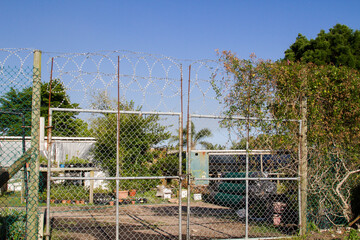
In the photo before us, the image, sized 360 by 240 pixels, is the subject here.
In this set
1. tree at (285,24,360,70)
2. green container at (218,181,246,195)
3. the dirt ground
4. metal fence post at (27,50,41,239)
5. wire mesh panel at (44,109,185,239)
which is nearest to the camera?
metal fence post at (27,50,41,239)

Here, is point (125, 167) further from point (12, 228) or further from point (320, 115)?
point (320, 115)

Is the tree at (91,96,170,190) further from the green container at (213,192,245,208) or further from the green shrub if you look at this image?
the green container at (213,192,245,208)

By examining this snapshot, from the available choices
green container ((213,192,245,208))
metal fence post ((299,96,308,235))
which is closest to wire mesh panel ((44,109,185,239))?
green container ((213,192,245,208))

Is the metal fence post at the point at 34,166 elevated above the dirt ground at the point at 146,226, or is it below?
above

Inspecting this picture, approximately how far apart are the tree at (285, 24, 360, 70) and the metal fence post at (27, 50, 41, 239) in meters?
16.8

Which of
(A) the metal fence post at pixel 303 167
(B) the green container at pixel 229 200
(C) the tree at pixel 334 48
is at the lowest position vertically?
(B) the green container at pixel 229 200

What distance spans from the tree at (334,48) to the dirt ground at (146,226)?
1283cm

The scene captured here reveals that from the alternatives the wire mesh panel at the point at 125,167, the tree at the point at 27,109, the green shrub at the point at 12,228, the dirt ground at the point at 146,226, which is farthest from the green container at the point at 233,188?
the green shrub at the point at 12,228

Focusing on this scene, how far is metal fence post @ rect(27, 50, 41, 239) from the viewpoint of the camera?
14.7 feet

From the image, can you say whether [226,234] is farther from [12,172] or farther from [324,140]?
[12,172]

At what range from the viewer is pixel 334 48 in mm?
19391

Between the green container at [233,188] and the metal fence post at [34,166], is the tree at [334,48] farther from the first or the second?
the metal fence post at [34,166]

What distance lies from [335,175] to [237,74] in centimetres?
287

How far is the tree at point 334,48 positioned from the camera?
1853 centimetres
